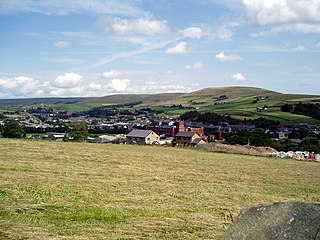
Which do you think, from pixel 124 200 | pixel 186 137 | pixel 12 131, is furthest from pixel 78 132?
pixel 124 200

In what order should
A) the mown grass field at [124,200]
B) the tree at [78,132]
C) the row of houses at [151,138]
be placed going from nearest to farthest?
the mown grass field at [124,200], the tree at [78,132], the row of houses at [151,138]

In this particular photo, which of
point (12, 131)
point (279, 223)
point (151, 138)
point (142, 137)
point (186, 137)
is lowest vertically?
point (186, 137)

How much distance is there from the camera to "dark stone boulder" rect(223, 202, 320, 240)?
20.7 feet

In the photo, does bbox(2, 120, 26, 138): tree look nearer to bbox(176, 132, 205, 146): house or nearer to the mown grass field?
bbox(176, 132, 205, 146): house

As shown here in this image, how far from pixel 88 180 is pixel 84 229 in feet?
32.1

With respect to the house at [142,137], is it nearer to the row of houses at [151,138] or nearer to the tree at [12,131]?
the row of houses at [151,138]

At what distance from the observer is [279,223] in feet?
21.7

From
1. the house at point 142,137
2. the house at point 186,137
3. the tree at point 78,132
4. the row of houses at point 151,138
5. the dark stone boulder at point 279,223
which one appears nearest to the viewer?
the dark stone boulder at point 279,223

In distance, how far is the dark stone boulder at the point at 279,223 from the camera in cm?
631

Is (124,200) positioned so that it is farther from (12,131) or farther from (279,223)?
(12,131)

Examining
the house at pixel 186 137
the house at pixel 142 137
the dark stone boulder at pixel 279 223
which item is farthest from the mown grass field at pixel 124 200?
the house at pixel 186 137

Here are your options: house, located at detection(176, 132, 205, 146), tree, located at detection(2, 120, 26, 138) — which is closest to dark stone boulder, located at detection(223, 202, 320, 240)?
tree, located at detection(2, 120, 26, 138)

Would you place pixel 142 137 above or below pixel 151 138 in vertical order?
above

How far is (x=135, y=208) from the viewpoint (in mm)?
13773
